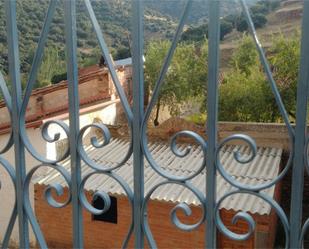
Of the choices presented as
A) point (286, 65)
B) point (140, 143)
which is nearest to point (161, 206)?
point (140, 143)

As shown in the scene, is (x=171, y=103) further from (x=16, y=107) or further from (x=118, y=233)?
(x=16, y=107)

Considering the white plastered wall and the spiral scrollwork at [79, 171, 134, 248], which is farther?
the white plastered wall

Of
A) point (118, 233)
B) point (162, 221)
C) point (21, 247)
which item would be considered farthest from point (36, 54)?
point (118, 233)

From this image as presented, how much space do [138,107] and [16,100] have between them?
29 cm

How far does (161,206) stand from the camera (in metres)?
4.55

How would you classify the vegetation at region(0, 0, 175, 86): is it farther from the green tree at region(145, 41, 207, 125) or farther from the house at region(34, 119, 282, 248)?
the house at region(34, 119, 282, 248)

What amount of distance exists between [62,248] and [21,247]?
449cm

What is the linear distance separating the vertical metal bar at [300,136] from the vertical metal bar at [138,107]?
0.92 feet

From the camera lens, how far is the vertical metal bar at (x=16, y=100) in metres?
0.83

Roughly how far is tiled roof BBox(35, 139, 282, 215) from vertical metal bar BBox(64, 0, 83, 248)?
2730mm

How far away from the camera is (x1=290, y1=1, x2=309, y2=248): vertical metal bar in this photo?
2.04ft

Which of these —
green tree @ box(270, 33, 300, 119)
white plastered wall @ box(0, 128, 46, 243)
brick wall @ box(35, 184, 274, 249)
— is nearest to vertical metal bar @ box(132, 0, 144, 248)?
brick wall @ box(35, 184, 274, 249)

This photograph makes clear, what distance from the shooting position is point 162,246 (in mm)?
4703

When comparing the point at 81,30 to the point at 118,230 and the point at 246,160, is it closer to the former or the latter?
the point at 246,160
